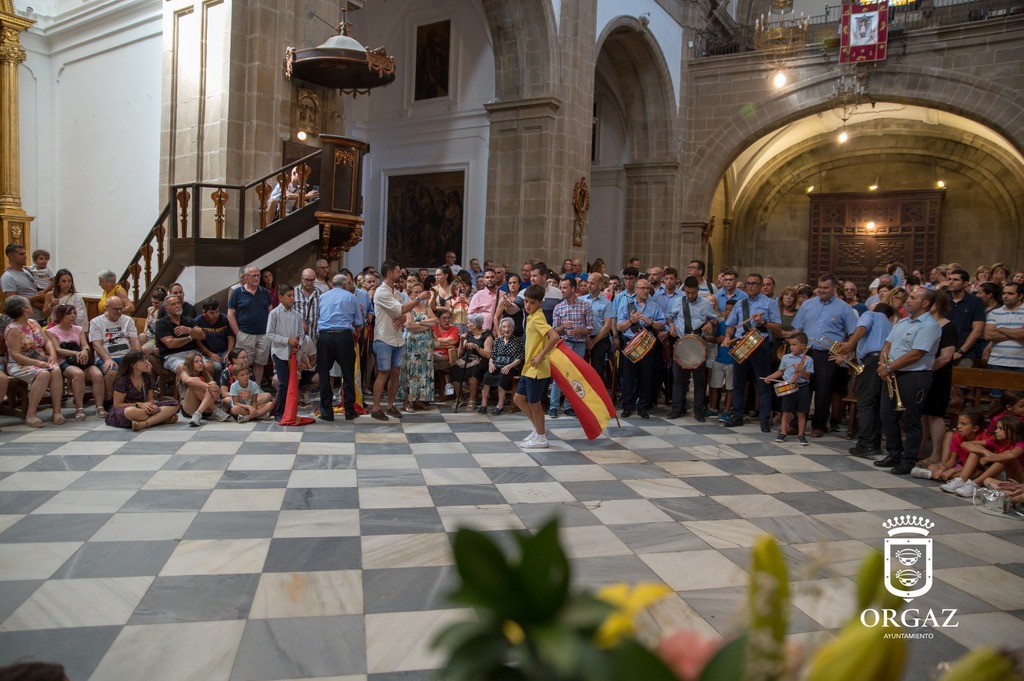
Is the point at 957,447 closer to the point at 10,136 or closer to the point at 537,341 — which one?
the point at 537,341

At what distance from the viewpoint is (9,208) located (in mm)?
15281

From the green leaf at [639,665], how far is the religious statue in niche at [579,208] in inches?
594

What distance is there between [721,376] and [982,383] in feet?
9.50

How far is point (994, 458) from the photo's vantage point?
Answer: 19.1 ft

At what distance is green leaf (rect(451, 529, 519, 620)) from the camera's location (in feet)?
2.04

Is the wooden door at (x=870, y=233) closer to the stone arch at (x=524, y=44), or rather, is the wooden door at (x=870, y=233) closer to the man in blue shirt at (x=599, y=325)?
the stone arch at (x=524, y=44)

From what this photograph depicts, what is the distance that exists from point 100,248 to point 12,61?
4.55 metres

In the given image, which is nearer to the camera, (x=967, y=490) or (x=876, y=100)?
(x=967, y=490)

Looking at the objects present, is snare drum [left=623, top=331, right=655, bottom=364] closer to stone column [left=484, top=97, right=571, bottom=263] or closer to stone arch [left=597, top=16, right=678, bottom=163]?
stone column [left=484, top=97, right=571, bottom=263]

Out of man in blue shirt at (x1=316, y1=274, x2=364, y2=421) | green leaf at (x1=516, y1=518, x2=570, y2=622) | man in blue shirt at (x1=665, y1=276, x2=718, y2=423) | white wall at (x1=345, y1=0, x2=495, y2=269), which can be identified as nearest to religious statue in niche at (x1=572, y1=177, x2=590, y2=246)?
white wall at (x1=345, y1=0, x2=495, y2=269)

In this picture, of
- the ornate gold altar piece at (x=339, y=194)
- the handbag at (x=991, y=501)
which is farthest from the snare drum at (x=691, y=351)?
the ornate gold altar piece at (x=339, y=194)

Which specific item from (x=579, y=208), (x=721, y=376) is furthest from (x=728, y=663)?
(x=579, y=208)

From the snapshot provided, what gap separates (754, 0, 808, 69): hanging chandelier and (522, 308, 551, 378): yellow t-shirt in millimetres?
13014

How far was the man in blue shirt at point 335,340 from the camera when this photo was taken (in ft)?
26.3
